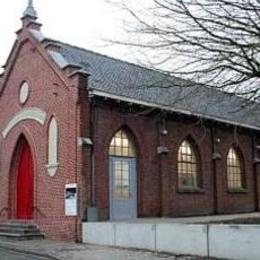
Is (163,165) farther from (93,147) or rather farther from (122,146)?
(93,147)

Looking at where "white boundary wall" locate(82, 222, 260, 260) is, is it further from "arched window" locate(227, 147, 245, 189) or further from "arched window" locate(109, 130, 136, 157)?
"arched window" locate(227, 147, 245, 189)

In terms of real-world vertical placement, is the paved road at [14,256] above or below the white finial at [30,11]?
below

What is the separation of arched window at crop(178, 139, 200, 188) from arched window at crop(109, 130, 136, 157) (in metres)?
3.21

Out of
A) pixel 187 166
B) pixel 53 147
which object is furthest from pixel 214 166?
pixel 53 147

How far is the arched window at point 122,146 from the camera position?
21.6m

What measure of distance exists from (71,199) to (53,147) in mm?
2545

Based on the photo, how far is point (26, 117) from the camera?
2317cm

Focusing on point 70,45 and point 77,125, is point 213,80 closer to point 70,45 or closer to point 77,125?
point 77,125

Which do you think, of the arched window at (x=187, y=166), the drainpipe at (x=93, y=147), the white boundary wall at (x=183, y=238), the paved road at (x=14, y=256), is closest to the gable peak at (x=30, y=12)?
the drainpipe at (x=93, y=147)

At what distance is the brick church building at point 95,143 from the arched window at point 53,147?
0.13 ft

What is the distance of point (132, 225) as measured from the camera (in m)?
17.3

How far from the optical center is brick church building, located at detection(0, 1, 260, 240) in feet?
65.6

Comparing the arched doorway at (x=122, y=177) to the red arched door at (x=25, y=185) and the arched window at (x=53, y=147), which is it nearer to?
the arched window at (x=53, y=147)

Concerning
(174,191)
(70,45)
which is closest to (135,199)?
(174,191)
